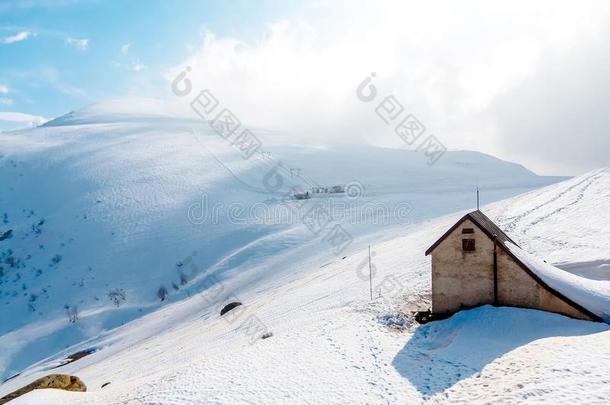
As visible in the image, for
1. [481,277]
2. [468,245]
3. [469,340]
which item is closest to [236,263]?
[468,245]

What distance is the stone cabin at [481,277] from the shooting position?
2031 cm

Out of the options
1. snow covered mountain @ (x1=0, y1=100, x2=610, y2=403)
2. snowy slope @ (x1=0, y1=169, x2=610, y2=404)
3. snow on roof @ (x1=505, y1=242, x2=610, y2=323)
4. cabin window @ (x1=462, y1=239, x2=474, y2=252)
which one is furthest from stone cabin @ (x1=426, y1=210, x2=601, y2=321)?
snow covered mountain @ (x1=0, y1=100, x2=610, y2=403)

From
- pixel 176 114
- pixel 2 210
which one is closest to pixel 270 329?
pixel 2 210

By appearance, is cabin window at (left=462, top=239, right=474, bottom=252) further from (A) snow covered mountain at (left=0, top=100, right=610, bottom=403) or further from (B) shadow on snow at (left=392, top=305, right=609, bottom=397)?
(A) snow covered mountain at (left=0, top=100, right=610, bottom=403)

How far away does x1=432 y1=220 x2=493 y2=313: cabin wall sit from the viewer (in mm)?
21484

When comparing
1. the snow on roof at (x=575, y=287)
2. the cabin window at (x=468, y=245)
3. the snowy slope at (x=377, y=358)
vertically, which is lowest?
the snowy slope at (x=377, y=358)

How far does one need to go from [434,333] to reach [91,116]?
628 feet

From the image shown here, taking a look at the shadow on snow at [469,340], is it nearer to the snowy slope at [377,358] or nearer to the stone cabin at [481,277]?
the snowy slope at [377,358]

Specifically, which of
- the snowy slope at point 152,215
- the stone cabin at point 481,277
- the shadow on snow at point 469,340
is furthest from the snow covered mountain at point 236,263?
the stone cabin at point 481,277

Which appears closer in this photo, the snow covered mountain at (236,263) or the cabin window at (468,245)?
the snow covered mountain at (236,263)

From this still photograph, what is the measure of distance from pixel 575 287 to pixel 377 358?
979cm

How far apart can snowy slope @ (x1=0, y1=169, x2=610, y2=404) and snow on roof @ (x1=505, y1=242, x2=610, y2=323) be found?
1.06 m

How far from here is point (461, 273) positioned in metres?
22.1

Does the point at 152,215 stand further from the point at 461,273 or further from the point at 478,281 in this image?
the point at 478,281
